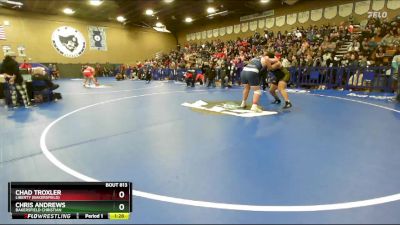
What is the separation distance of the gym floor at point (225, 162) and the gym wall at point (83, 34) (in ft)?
61.8

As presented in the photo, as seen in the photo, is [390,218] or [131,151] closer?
[390,218]

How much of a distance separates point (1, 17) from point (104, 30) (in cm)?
796

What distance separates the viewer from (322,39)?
606 inches

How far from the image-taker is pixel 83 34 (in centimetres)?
2464

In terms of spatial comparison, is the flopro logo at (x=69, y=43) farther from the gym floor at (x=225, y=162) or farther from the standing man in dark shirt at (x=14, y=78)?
the gym floor at (x=225, y=162)

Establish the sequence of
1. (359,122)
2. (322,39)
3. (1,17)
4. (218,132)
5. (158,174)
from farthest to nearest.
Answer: (1,17) → (322,39) → (359,122) → (218,132) → (158,174)

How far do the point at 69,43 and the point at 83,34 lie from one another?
199 cm

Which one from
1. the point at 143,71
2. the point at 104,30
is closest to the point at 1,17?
the point at 104,30

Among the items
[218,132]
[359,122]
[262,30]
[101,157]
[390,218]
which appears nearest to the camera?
[390,218]

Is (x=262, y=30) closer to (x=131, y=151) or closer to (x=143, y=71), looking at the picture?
(x=143, y=71)

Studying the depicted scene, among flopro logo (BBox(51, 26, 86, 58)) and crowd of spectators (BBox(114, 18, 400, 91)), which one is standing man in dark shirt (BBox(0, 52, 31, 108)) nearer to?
crowd of spectators (BBox(114, 18, 400, 91))
